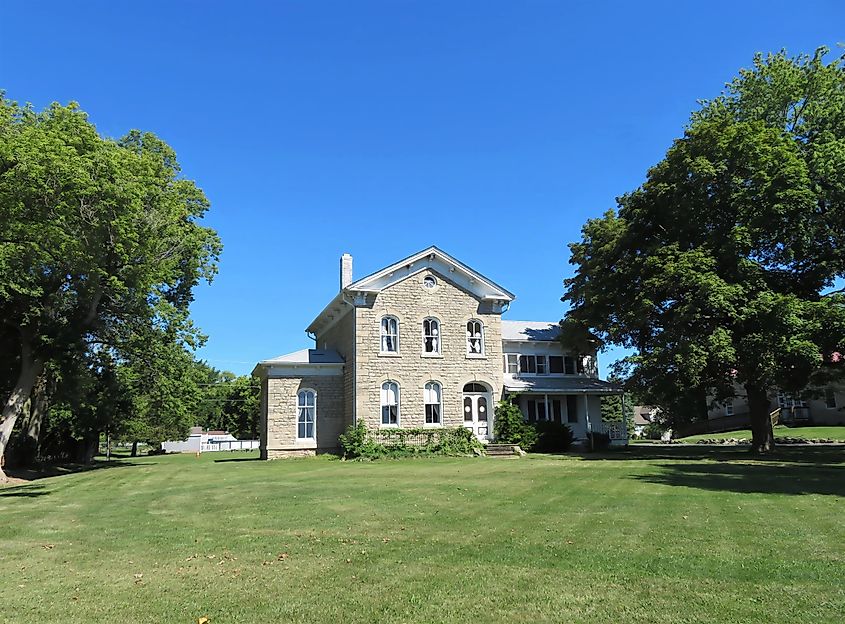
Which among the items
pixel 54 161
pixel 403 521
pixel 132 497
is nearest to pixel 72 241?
pixel 54 161

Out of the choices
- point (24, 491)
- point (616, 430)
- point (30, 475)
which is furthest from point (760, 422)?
point (30, 475)

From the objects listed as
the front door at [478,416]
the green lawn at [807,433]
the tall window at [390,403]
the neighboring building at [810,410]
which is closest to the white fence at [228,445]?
the tall window at [390,403]

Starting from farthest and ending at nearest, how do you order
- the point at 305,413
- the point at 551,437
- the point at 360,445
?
1. the point at 551,437
2. the point at 305,413
3. the point at 360,445

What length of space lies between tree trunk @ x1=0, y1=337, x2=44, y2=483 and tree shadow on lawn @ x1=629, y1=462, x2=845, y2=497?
67.5 feet

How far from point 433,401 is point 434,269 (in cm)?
660

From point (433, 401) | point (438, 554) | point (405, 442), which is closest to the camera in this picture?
point (438, 554)

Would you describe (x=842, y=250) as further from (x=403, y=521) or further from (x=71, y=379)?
(x=71, y=379)

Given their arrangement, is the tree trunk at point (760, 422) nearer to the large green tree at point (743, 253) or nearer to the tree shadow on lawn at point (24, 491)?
the large green tree at point (743, 253)

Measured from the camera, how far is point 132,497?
1582 cm

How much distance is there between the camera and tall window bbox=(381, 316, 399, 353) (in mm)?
30766

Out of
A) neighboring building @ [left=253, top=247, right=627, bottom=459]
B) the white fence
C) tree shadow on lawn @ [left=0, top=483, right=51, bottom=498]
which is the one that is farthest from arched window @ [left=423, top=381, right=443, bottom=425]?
the white fence

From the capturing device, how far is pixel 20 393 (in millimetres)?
22328

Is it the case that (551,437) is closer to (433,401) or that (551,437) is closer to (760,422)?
(433,401)

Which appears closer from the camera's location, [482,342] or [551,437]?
[551,437]
